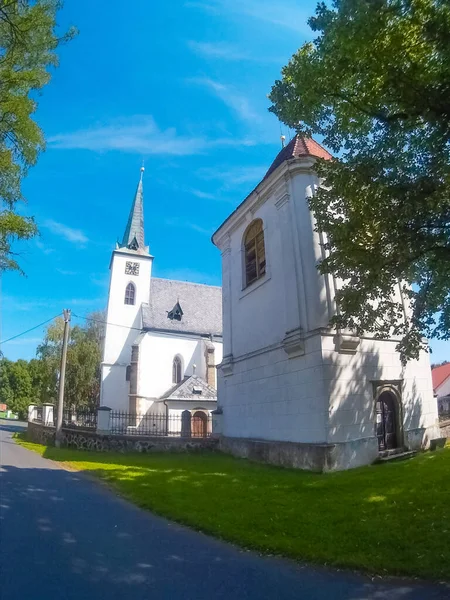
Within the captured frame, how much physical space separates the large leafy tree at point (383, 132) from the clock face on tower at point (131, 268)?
3246 centimetres

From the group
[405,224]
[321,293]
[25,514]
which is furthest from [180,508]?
[321,293]

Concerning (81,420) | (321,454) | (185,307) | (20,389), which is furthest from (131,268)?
(20,389)

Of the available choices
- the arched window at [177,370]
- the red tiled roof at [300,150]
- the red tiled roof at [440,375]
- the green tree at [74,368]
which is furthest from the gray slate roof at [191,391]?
the red tiled roof at [440,375]

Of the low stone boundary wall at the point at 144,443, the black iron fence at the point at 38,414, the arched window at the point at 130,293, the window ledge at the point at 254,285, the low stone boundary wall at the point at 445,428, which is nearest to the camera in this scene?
the window ledge at the point at 254,285

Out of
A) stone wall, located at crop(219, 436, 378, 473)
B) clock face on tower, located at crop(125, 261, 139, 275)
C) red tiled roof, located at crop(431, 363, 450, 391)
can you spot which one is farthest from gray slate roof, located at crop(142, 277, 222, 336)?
red tiled roof, located at crop(431, 363, 450, 391)

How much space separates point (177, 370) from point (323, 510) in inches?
1173

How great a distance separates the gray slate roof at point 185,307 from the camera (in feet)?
124

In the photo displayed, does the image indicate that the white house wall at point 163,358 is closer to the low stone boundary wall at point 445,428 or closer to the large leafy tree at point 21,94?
the low stone boundary wall at point 445,428

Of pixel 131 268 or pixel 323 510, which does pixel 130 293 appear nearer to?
pixel 131 268

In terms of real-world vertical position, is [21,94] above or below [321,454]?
above

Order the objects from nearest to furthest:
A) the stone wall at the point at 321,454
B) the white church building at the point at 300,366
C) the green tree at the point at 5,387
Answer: the stone wall at the point at 321,454, the white church building at the point at 300,366, the green tree at the point at 5,387

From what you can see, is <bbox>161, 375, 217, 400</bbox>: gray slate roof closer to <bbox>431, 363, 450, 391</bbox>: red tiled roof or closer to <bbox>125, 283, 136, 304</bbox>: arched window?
<bbox>125, 283, 136, 304</bbox>: arched window

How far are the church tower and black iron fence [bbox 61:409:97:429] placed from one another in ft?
28.8

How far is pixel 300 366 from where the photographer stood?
13.6m
